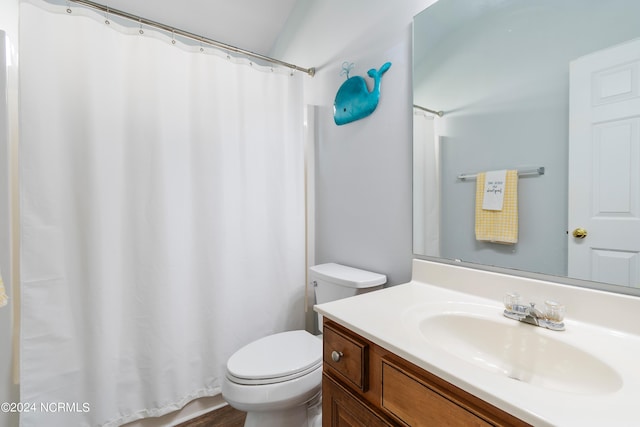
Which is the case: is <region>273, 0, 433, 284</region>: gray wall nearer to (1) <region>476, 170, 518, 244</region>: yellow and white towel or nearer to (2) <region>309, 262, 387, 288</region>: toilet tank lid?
(2) <region>309, 262, 387, 288</region>: toilet tank lid

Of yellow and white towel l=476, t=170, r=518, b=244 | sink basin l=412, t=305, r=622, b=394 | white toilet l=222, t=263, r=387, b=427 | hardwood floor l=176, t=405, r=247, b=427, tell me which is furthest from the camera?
hardwood floor l=176, t=405, r=247, b=427

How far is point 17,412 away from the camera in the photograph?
3.85 ft

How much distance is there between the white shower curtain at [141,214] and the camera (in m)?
1.13

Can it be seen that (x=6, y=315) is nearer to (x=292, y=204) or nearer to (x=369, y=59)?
(x=292, y=204)

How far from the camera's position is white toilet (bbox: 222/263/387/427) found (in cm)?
109

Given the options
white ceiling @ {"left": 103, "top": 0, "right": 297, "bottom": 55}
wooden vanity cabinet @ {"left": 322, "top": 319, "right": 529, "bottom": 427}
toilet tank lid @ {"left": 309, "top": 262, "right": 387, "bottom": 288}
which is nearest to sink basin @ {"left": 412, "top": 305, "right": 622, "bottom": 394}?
wooden vanity cabinet @ {"left": 322, "top": 319, "right": 529, "bottom": 427}

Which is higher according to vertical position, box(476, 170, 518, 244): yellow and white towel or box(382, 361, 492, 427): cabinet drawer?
box(476, 170, 518, 244): yellow and white towel

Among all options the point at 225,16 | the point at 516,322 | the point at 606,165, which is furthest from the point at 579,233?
the point at 225,16

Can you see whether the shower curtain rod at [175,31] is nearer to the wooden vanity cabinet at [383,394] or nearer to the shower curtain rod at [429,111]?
the shower curtain rod at [429,111]

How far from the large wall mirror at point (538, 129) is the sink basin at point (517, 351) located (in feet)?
0.71

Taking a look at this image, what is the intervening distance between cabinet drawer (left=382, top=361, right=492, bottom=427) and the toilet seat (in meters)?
0.57

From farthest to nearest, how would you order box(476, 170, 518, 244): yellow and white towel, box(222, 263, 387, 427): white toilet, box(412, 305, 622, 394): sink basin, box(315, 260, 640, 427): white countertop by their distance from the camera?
box(222, 263, 387, 427): white toilet, box(476, 170, 518, 244): yellow and white towel, box(412, 305, 622, 394): sink basin, box(315, 260, 640, 427): white countertop

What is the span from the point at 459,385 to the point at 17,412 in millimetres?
1763

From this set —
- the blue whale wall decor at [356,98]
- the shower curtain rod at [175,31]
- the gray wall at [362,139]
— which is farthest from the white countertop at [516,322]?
the shower curtain rod at [175,31]
